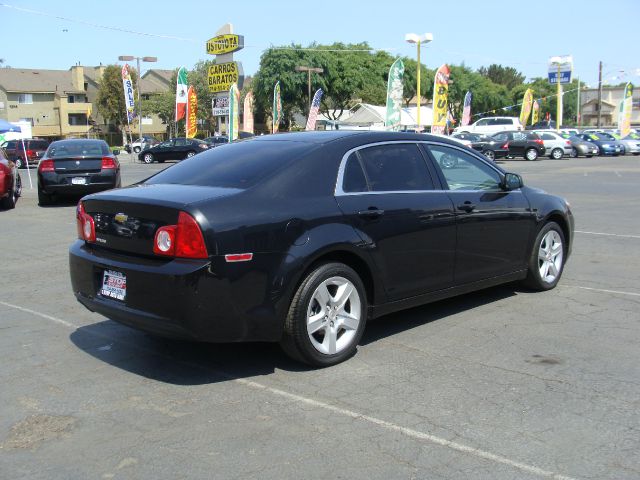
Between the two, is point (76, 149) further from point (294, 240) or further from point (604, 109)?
point (604, 109)

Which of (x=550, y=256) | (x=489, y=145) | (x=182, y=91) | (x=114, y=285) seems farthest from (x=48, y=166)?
(x=489, y=145)

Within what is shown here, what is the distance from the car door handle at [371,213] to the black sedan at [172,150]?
1456 inches

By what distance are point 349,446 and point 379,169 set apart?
239cm

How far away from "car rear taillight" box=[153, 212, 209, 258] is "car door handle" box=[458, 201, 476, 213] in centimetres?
249

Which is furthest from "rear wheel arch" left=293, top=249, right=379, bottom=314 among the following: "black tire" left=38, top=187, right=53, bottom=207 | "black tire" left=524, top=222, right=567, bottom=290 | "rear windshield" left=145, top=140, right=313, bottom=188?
"black tire" left=38, top=187, right=53, bottom=207

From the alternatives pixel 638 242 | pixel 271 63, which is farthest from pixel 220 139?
pixel 638 242

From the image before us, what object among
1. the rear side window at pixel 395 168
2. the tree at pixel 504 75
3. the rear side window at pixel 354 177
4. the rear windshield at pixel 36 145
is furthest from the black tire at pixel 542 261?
the tree at pixel 504 75

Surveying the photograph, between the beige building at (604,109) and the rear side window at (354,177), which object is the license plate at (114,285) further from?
the beige building at (604,109)

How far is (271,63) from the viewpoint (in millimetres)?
65812

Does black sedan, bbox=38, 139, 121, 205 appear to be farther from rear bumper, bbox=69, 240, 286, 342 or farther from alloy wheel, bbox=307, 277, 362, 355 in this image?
alloy wheel, bbox=307, 277, 362, 355

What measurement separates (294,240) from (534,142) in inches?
1483

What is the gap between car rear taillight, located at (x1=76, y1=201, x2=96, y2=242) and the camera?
15.7 feet

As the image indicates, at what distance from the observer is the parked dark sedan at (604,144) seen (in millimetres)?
45781

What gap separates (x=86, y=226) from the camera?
4852 millimetres
